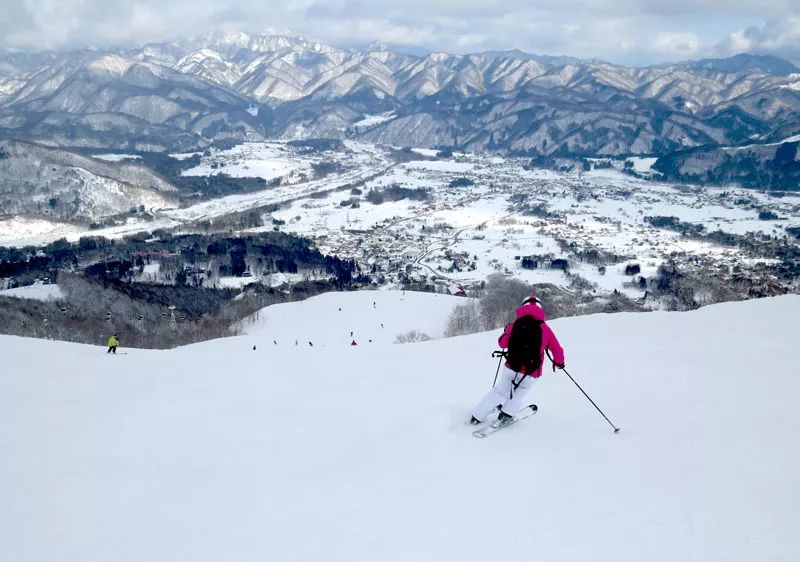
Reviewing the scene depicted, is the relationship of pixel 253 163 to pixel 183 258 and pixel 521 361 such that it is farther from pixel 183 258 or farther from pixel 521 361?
pixel 521 361

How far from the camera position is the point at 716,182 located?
127m

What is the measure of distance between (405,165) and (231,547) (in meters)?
156

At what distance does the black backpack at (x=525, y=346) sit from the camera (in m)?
6.48

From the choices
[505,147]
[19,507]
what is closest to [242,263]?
[19,507]

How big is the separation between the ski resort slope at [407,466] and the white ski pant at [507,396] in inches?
11.6

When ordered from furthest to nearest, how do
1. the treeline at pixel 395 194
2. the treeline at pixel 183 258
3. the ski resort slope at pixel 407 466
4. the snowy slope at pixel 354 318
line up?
the treeline at pixel 395 194, the treeline at pixel 183 258, the snowy slope at pixel 354 318, the ski resort slope at pixel 407 466

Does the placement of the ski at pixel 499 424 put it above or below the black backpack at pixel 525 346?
below

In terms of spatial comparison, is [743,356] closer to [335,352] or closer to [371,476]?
[371,476]

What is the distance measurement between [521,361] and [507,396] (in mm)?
479

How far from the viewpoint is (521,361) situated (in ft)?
21.4

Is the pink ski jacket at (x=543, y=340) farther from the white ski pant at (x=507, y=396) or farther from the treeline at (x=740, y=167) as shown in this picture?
the treeline at (x=740, y=167)

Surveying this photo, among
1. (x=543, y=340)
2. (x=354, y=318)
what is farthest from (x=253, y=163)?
(x=543, y=340)

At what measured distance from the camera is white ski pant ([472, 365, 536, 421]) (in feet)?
21.4

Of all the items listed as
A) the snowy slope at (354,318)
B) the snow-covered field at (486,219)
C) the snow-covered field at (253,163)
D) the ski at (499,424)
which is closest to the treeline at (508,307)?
the snowy slope at (354,318)
